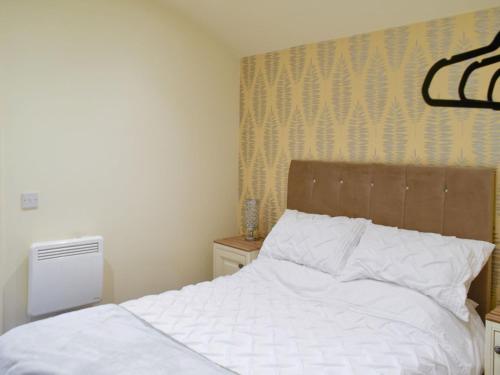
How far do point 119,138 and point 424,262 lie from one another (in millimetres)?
2129

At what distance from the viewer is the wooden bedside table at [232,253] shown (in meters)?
3.20

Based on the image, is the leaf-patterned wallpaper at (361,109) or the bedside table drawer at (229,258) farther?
the bedside table drawer at (229,258)

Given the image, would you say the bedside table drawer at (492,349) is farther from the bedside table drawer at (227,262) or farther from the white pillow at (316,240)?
the bedside table drawer at (227,262)

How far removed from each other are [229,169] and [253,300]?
64.6 inches

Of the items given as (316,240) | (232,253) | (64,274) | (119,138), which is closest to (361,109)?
(316,240)

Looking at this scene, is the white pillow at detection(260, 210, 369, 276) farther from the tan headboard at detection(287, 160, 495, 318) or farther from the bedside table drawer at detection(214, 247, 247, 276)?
the bedside table drawer at detection(214, 247, 247, 276)

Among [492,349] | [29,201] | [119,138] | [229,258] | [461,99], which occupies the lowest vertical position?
[492,349]

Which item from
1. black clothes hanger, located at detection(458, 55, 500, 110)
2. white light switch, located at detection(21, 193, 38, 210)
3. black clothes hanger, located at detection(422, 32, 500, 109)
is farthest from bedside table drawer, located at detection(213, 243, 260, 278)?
black clothes hanger, located at detection(458, 55, 500, 110)

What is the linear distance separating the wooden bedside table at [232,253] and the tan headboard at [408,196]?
1.56 ft

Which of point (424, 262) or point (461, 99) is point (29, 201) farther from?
point (461, 99)

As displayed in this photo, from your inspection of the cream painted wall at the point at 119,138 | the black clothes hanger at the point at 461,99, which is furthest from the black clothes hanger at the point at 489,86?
the cream painted wall at the point at 119,138

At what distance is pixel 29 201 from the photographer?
2566mm

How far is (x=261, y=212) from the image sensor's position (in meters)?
3.63

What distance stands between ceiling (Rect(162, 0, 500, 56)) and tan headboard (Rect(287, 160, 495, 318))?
0.92 metres
